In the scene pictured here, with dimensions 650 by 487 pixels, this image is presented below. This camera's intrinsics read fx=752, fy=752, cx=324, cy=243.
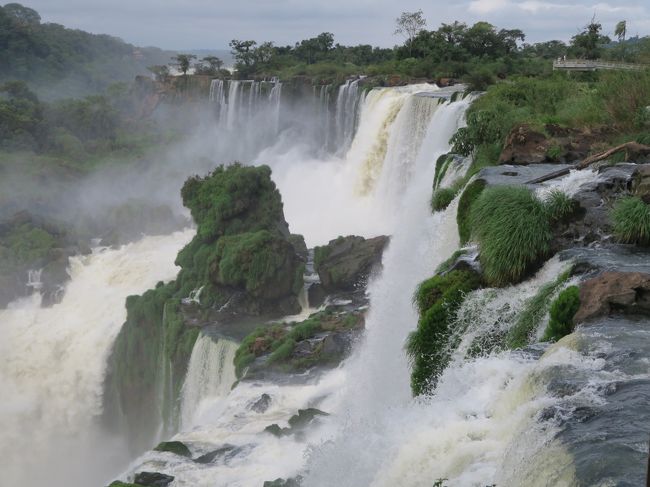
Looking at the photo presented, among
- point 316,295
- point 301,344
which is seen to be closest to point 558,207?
point 301,344

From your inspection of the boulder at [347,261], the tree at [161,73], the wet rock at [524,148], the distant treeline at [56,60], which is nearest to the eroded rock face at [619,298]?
the wet rock at [524,148]

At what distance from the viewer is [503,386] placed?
678 centimetres

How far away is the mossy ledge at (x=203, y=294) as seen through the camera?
72.5 ft

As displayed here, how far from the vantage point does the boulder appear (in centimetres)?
2220

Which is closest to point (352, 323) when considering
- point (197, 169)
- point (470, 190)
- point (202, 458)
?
point (202, 458)

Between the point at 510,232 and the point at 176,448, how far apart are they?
729 centimetres

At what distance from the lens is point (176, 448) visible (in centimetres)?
1318

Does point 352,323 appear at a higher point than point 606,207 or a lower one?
lower

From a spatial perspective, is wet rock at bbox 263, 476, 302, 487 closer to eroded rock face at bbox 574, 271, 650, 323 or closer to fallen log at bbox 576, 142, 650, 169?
eroded rock face at bbox 574, 271, 650, 323

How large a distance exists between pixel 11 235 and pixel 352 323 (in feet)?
71.8

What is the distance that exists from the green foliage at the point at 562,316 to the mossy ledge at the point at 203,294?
14.5 m

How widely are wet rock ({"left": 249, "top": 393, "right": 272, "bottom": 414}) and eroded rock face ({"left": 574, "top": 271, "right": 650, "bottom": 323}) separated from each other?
9.00 metres

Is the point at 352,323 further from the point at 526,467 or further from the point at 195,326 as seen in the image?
the point at 526,467

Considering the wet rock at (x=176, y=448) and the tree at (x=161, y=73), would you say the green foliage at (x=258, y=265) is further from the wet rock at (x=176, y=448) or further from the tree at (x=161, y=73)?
the tree at (x=161, y=73)
